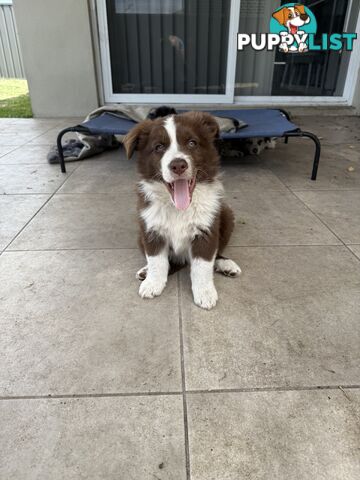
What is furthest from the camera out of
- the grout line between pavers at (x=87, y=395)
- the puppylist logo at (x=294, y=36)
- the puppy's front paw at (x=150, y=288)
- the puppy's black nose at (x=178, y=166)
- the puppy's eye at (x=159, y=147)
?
the puppylist logo at (x=294, y=36)

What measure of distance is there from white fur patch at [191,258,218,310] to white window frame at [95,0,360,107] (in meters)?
7.16

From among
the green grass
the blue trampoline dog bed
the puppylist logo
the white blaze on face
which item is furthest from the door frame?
the white blaze on face

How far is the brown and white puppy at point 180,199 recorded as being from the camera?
2189 mm

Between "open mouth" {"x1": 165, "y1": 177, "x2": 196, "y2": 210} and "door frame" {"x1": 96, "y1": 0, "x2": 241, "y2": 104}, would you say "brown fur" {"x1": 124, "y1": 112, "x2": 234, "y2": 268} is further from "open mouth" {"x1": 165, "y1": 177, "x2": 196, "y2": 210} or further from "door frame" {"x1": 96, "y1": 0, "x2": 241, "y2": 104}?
"door frame" {"x1": 96, "y1": 0, "x2": 241, "y2": 104}

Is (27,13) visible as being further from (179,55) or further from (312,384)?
(312,384)

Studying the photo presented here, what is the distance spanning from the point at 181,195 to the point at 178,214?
0.18 m

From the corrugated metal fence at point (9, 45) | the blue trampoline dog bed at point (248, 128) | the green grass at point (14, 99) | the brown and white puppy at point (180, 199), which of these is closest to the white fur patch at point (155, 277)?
the brown and white puppy at point (180, 199)

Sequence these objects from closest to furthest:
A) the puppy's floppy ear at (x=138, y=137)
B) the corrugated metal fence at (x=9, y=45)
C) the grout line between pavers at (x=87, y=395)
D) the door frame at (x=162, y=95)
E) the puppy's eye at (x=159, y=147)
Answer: the grout line between pavers at (x=87, y=395)
the puppy's eye at (x=159, y=147)
the puppy's floppy ear at (x=138, y=137)
the door frame at (x=162, y=95)
the corrugated metal fence at (x=9, y=45)

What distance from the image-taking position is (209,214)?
92.8 inches

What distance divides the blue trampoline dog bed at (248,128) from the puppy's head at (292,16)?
3970 mm

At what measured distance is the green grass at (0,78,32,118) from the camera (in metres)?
9.64

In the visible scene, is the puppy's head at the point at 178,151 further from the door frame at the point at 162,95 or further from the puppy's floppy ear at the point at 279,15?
the puppy's floppy ear at the point at 279,15

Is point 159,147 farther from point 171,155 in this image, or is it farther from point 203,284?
point 203,284

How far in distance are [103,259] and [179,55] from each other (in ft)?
23.4
